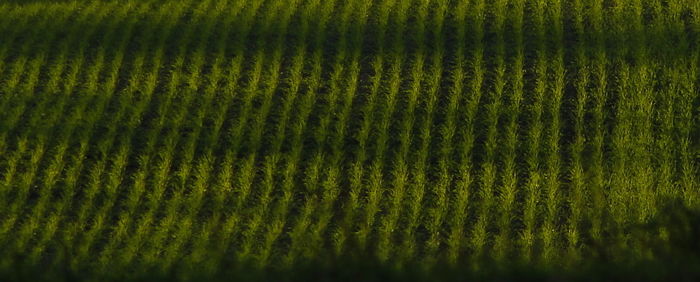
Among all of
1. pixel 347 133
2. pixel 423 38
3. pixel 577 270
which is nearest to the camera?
pixel 577 270

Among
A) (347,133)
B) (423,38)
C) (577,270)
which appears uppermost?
(423,38)

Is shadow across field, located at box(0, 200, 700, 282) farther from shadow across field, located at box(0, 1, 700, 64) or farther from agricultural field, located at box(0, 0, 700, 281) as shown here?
shadow across field, located at box(0, 1, 700, 64)

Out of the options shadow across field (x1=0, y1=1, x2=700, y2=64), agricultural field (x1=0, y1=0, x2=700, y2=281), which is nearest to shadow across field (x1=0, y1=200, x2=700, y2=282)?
agricultural field (x1=0, y1=0, x2=700, y2=281)

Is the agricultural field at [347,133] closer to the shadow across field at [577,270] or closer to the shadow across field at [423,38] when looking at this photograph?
the shadow across field at [423,38]

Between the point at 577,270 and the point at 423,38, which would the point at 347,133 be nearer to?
the point at 423,38

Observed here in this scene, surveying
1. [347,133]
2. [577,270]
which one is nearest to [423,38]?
[347,133]

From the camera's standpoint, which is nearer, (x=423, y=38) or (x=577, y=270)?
(x=577, y=270)

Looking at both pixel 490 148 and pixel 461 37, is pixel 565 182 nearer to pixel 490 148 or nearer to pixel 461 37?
pixel 490 148

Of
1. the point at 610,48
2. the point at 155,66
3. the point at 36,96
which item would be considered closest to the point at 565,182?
the point at 610,48
